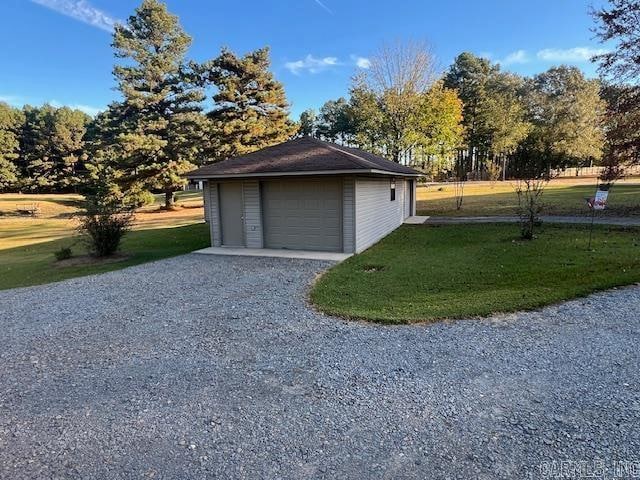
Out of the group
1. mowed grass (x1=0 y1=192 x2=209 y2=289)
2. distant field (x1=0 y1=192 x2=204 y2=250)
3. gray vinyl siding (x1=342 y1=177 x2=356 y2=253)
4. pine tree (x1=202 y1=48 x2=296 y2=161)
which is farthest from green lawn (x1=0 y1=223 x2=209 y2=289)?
pine tree (x1=202 y1=48 x2=296 y2=161)

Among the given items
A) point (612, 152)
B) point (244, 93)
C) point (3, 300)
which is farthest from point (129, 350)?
point (244, 93)

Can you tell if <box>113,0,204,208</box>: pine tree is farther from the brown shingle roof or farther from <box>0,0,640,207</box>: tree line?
the brown shingle roof

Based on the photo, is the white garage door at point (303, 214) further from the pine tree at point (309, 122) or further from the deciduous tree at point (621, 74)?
the pine tree at point (309, 122)

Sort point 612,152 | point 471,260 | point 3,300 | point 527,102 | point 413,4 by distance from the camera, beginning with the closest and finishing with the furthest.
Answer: point 3,300, point 471,260, point 612,152, point 413,4, point 527,102

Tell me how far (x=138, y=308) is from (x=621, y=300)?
745 centimetres

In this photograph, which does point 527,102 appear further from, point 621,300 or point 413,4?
point 621,300

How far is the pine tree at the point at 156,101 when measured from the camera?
25219 millimetres

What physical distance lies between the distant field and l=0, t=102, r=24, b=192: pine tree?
21.8 feet

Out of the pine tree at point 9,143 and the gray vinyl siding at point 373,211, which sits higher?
the pine tree at point 9,143

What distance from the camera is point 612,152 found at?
13906 millimetres

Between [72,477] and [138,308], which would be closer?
[72,477]

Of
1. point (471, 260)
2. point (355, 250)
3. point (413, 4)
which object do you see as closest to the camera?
point (471, 260)

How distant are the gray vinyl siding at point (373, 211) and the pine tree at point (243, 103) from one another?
15.1 m

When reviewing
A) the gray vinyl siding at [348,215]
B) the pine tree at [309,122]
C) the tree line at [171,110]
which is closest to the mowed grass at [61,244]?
the tree line at [171,110]
